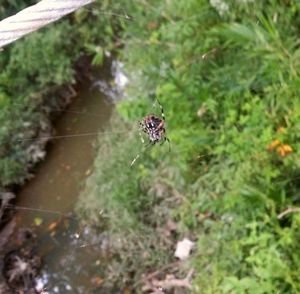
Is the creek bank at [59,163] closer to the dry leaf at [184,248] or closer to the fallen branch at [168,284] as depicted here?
the fallen branch at [168,284]

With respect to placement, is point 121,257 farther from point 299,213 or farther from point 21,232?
point 299,213

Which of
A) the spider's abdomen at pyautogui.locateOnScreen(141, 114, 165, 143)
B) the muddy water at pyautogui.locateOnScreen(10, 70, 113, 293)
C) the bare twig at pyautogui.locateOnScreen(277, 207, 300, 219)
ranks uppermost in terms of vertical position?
the spider's abdomen at pyautogui.locateOnScreen(141, 114, 165, 143)

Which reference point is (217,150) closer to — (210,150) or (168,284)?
(210,150)

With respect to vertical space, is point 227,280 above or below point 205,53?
below

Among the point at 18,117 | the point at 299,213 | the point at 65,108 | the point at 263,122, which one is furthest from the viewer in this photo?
the point at 65,108

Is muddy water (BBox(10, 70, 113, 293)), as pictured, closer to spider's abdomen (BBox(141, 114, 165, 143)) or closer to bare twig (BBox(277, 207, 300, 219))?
spider's abdomen (BBox(141, 114, 165, 143))

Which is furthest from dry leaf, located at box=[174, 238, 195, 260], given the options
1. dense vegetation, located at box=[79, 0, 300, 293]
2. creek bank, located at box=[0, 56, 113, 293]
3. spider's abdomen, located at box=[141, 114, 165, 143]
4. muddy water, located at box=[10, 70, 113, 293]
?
creek bank, located at box=[0, 56, 113, 293]

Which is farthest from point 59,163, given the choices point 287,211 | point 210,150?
point 287,211

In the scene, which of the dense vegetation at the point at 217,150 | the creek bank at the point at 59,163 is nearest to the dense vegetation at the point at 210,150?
the dense vegetation at the point at 217,150

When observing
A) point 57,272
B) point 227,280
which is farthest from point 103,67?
point 227,280
